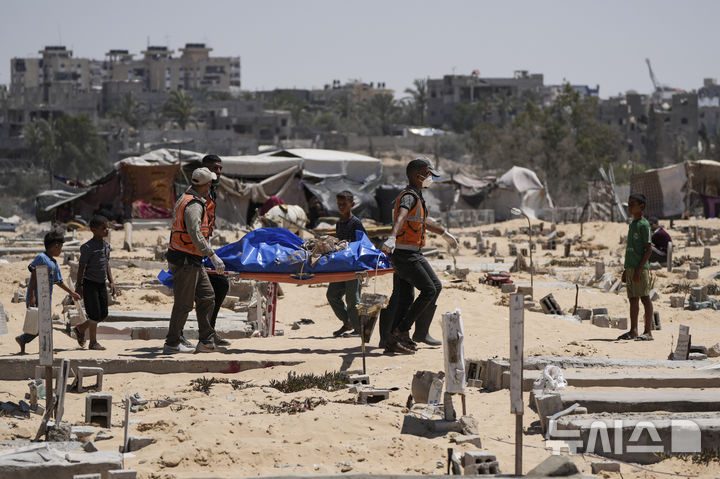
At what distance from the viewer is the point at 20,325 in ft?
36.2

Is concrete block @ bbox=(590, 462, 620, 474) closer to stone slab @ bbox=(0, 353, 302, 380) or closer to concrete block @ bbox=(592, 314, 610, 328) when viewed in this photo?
stone slab @ bbox=(0, 353, 302, 380)

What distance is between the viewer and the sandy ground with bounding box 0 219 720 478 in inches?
230

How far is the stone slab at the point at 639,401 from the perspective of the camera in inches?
267

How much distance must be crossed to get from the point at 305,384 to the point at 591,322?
5.91m

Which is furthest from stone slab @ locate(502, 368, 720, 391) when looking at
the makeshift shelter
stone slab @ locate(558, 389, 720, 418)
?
the makeshift shelter

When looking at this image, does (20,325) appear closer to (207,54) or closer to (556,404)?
(556,404)

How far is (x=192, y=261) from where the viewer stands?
8742 mm

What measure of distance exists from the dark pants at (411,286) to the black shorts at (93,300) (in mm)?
A: 2631

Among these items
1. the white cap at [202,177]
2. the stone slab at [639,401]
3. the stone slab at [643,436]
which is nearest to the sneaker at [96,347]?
the white cap at [202,177]

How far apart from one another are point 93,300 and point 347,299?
248cm

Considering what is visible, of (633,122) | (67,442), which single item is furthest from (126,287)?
(633,122)

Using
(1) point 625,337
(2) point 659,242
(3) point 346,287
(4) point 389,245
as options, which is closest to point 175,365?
(4) point 389,245

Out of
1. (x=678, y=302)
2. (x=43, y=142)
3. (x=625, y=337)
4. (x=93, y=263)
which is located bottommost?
(x=678, y=302)

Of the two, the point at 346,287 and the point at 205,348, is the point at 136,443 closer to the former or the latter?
the point at 205,348
